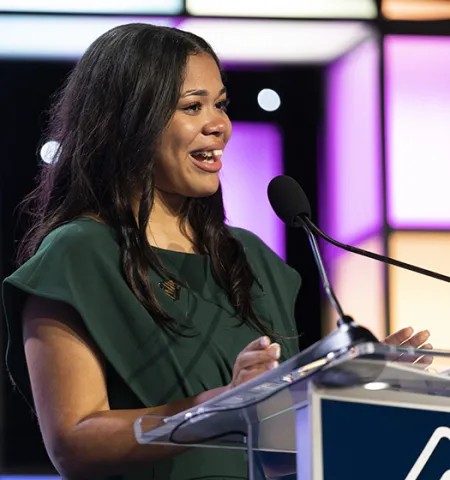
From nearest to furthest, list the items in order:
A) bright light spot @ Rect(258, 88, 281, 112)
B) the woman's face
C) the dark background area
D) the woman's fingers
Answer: the woman's fingers → the woman's face → the dark background area → bright light spot @ Rect(258, 88, 281, 112)

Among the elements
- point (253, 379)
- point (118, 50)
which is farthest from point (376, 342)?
point (118, 50)

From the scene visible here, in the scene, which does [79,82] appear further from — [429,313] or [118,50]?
[429,313]

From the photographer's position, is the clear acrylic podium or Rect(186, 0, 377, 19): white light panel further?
Rect(186, 0, 377, 19): white light panel

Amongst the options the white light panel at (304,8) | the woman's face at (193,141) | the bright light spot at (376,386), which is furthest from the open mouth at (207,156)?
the white light panel at (304,8)

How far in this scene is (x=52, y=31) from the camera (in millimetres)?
3113

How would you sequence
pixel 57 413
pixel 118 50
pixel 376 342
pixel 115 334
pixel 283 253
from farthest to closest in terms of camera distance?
pixel 283 253
pixel 118 50
pixel 115 334
pixel 57 413
pixel 376 342

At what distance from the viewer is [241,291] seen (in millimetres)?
2029

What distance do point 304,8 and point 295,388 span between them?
7.12 ft

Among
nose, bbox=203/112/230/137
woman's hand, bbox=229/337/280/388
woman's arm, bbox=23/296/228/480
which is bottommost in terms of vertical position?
woman's arm, bbox=23/296/228/480

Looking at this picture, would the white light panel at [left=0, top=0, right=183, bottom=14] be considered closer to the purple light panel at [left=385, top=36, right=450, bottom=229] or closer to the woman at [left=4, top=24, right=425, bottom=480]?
the purple light panel at [left=385, top=36, right=450, bottom=229]

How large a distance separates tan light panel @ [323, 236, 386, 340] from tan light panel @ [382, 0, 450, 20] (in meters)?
0.66

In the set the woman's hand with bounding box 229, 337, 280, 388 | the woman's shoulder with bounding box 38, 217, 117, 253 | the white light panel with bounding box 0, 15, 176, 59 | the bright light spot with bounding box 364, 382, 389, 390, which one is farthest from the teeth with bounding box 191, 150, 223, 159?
the white light panel with bounding box 0, 15, 176, 59

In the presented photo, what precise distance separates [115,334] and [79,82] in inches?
20.9

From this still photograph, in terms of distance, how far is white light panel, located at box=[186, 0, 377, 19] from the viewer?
3.21 meters
